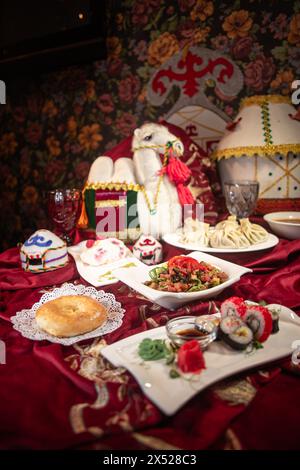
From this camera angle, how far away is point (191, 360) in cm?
64

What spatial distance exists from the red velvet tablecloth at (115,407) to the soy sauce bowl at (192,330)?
90 mm

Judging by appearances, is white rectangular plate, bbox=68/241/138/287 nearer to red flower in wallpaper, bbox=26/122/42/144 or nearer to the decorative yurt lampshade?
the decorative yurt lampshade

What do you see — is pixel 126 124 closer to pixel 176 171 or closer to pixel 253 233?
pixel 176 171

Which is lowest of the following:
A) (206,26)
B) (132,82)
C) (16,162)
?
(16,162)

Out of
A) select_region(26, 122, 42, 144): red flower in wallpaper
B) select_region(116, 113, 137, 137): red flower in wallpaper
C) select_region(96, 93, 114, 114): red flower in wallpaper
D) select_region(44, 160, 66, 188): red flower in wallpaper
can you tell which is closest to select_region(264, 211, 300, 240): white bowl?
select_region(116, 113, 137, 137): red flower in wallpaper

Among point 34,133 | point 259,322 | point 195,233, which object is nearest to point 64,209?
point 195,233

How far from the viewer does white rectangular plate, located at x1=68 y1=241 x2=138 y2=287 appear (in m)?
1.11

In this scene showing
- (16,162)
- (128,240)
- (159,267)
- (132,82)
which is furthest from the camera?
(16,162)

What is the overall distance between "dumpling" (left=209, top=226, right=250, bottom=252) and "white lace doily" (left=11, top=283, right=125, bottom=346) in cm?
44

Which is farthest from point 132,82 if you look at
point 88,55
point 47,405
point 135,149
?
point 47,405

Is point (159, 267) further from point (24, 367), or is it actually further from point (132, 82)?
point (132, 82)

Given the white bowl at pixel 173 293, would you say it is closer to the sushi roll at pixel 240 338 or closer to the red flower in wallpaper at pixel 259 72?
the sushi roll at pixel 240 338

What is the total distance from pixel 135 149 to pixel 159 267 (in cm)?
67
